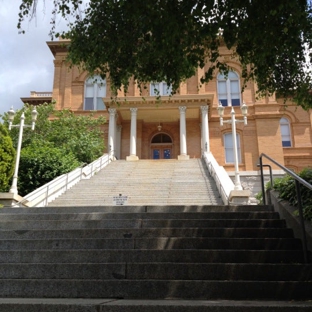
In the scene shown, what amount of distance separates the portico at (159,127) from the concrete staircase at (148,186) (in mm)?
5114

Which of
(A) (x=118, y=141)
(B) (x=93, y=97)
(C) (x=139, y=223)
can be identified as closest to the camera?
(C) (x=139, y=223)

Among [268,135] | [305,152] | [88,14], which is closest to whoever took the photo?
[88,14]

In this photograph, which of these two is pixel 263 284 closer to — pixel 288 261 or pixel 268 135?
pixel 288 261

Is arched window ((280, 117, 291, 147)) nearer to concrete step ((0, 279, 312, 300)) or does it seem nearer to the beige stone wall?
the beige stone wall

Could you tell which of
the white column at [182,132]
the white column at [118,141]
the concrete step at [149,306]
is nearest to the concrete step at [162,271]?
the concrete step at [149,306]

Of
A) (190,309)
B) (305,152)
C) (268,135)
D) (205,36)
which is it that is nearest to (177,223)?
(190,309)

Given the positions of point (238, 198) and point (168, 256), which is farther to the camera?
point (238, 198)

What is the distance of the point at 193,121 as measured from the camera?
96.6ft

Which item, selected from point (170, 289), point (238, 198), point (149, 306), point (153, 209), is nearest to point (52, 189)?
point (238, 198)

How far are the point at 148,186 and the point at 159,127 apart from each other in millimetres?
13682

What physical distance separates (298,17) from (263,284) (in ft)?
13.6

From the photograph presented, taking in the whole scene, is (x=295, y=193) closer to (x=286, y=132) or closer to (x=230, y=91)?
(x=230, y=91)

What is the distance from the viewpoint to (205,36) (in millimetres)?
6488

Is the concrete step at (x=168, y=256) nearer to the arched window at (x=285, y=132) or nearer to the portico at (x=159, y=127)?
the portico at (x=159, y=127)
